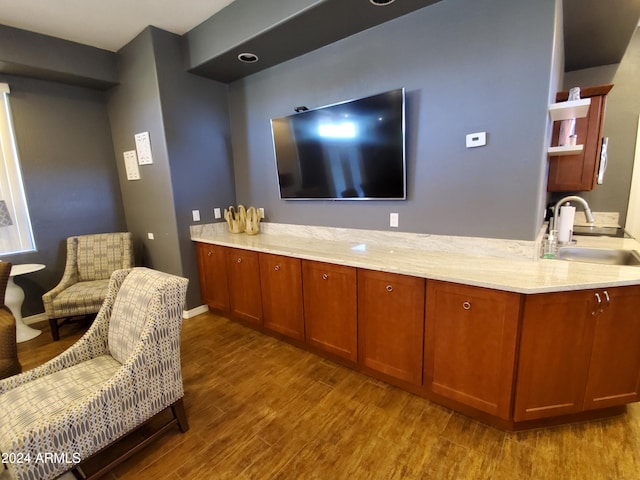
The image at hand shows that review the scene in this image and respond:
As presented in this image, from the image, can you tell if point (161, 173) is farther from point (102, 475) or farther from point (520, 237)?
point (520, 237)

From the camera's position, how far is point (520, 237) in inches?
75.7

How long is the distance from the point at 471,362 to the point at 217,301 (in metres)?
2.51

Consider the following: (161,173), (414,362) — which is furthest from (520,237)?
(161,173)

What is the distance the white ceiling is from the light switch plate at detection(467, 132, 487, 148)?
2.23 metres

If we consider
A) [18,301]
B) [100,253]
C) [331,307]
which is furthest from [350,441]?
[18,301]

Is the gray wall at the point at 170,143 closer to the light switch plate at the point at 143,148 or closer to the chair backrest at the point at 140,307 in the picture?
the light switch plate at the point at 143,148

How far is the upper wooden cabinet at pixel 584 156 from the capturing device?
255cm

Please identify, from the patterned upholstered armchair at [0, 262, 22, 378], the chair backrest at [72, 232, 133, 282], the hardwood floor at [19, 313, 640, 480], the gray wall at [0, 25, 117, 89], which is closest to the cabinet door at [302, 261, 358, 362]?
the hardwood floor at [19, 313, 640, 480]

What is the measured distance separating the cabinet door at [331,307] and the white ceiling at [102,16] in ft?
7.79

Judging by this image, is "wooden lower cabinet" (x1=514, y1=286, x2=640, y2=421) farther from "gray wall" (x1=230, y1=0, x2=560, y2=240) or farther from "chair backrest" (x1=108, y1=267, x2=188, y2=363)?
"chair backrest" (x1=108, y1=267, x2=188, y2=363)

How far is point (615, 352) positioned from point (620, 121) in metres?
3.09

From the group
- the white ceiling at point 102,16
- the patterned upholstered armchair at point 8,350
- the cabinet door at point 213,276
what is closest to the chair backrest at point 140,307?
the patterned upholstered armchair at point 8,350

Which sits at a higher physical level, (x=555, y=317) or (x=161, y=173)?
(x=161, y=173)

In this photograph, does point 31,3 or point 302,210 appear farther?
point 302,210
